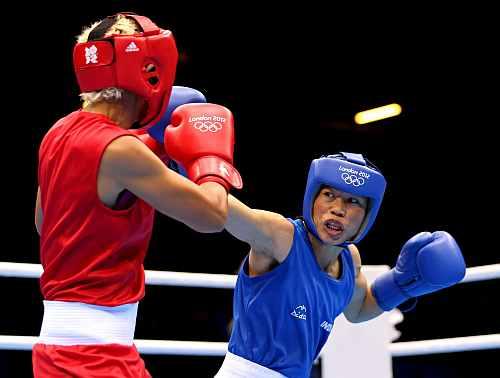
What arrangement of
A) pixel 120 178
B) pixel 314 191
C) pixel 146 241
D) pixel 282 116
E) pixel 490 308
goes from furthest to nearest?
1. pixel 282 116
2. pixel 490 308
3. pixel 314 191
4. pixel 146 241
5. pixel 120 178

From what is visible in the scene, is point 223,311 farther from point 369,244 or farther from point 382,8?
point 382,8

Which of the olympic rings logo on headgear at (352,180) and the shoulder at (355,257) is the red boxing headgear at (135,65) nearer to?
the olympic rings logo on headgear at (352,180)

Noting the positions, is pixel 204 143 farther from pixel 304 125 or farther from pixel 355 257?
pixel 304 125

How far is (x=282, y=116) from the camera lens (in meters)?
7.65

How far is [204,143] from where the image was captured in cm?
158

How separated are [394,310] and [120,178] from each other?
1.38m

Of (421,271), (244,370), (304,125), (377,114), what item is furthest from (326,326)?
(377,114)

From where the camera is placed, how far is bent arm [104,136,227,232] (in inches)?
56.0

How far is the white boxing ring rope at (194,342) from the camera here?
7.16ft

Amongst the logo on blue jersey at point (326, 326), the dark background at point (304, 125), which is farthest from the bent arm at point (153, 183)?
the dark background at point (304, 125)

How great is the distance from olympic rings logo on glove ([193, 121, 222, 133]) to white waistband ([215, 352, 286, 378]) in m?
0.74

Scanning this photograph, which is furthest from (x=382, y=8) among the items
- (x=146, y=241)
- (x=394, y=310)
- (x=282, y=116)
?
(x=146, y=241)

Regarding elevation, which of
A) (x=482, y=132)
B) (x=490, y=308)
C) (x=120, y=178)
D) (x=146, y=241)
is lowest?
(x=490, y=308)

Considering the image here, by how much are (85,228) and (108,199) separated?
2.5 inches
